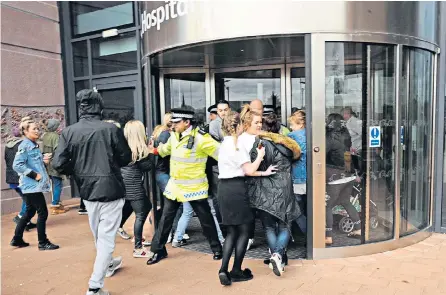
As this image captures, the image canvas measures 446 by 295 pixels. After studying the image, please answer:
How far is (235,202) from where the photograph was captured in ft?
11.7

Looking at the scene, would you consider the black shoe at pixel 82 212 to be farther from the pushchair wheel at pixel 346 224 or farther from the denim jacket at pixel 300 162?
the pushchair wheel at pixel 346 224

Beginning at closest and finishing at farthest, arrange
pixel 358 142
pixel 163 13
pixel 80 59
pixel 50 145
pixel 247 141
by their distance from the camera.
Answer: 1. pixel 247 141
2. pixel 358 142
3. pixel 163 13
4. pixel 50 145
5. pixel 80 59

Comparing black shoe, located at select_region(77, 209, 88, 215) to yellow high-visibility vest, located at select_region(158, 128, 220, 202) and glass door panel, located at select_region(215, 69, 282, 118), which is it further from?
yellow high-visibility vest, located at select_region(158, 128, 220, 202)

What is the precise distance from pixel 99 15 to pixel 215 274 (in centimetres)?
587

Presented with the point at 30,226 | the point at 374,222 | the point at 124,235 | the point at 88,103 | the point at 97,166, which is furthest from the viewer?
the point at 30,226

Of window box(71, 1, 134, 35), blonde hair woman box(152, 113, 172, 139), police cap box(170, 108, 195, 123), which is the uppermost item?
window box(71, 1, 134, 35)

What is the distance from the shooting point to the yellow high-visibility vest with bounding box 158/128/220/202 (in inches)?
163

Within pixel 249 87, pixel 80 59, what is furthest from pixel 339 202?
pixel 80 59

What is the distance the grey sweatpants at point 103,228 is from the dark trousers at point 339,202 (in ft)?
7.28

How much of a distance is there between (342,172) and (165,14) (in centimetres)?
277

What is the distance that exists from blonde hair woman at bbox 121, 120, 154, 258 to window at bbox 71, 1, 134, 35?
3689mm

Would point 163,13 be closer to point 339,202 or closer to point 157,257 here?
point 157,257

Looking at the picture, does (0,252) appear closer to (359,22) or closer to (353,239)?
(353,239)

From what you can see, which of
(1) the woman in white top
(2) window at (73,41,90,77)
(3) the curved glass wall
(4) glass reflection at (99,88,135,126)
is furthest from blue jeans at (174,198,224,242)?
(2) window at (73,41,90,77)
